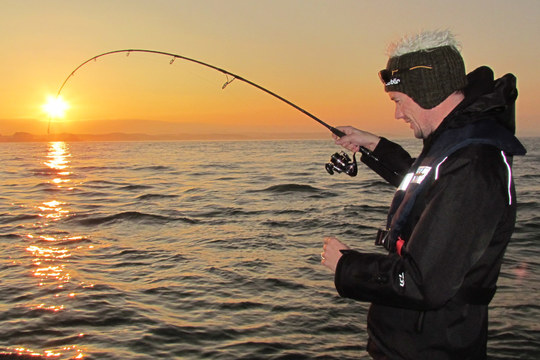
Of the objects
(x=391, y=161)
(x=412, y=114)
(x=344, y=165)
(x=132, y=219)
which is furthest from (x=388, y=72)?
(x=132, y=219)

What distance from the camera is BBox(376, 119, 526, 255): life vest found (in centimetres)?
201

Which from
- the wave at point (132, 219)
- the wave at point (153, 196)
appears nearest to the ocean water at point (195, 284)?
the wave at point (132, 219)

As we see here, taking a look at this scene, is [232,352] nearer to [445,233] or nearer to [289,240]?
[445,233]

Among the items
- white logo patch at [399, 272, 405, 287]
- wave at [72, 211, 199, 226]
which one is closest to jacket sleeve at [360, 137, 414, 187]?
white logo patch at [399, 272, 405, 287]

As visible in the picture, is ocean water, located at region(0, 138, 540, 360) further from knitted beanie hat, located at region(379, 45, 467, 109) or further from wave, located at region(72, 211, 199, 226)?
knitted beanie hat, located at region(379, 45, 467, 109)

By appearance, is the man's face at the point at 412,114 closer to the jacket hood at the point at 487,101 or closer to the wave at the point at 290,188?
the jacket hood at the point at 487,101

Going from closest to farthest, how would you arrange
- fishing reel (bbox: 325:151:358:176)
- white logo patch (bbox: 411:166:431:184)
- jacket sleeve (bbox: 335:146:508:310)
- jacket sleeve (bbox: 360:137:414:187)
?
1. jacket sleeve (bbox: 335:146:508:310)
2. white logo patch (bbox: 411:166:431:184)
3. jacket sleeve (bbox: 360:137:414:187)
4. fishing reel (bbox: 325:151:358:176)

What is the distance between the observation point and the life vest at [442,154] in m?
2.01

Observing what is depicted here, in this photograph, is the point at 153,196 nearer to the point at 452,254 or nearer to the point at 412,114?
the point at 412,114

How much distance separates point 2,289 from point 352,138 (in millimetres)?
6176

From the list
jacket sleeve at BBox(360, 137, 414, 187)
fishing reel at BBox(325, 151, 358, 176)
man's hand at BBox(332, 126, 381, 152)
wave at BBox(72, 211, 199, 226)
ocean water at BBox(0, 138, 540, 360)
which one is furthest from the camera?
wave at BBox(72, 211, 199, 226)

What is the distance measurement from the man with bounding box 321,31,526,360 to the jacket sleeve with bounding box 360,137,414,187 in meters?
0.92

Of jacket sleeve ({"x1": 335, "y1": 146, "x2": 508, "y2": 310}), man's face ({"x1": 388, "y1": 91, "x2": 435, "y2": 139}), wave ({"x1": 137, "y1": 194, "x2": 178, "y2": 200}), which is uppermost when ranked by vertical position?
man's face ({"x1": 388, "y1": 91, "x2": 435, "y2": 139})

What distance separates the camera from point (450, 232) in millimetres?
1867
